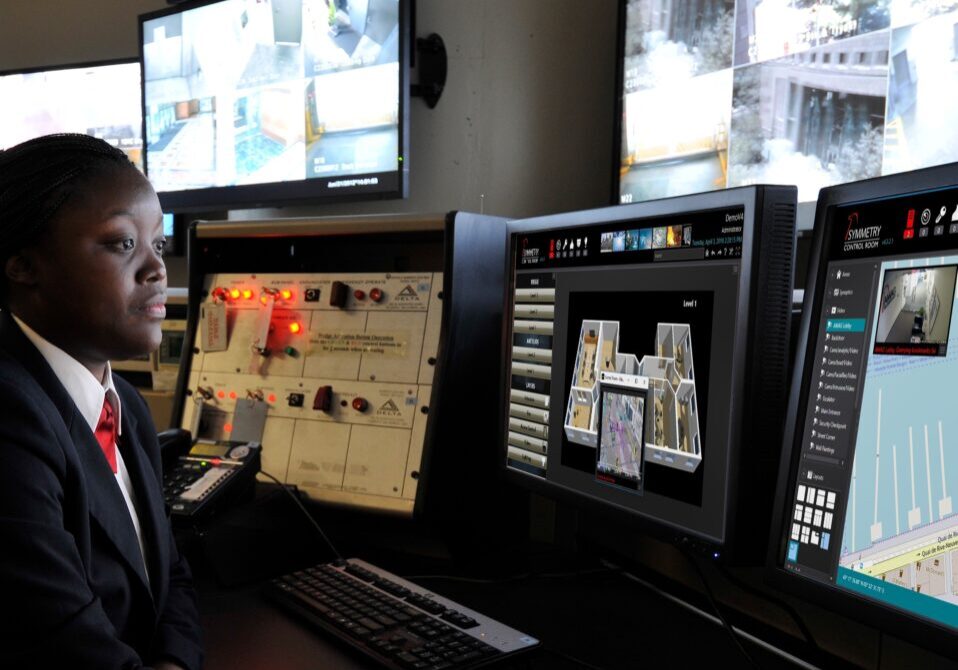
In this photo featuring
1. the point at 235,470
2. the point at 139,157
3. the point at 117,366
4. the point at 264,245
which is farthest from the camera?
the point at 139,157

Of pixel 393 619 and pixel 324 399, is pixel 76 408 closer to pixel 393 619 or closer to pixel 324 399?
pixel 393 619

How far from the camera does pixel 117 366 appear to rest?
1747 millimetres

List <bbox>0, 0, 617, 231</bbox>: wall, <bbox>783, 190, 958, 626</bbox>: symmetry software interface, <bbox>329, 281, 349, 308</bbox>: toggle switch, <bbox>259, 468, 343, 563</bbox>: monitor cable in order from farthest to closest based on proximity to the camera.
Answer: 1. <bbox>0, 0, 617, 231</bbox>: wall
2. <bbox>329, 281, 349, 308</bbox>: toggle switch
3. <bbox>259, 468, 343, 563</bbox>: monitor cable
4. <bbox>783, 190, 958, 626</bbox>: symmetry software interface

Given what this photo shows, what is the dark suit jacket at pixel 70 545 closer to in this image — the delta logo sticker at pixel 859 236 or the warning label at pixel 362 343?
the warning label at pixel 362 343

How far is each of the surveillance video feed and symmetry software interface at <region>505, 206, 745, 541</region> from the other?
842 mm

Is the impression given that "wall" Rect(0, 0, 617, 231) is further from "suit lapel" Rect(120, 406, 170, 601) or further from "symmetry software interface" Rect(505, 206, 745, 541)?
"suit lapel" Rect(120, 406, 170, 601)

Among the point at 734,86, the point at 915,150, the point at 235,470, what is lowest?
the point at 235,470

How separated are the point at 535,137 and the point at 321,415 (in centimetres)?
82

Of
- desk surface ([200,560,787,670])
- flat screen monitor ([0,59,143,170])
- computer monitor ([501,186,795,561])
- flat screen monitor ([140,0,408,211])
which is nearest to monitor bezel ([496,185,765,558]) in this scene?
computer monitor ([501,186,795,561])

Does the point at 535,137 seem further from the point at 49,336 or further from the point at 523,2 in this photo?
the point at 49,336

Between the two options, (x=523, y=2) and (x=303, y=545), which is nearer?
(x=303, y=545)

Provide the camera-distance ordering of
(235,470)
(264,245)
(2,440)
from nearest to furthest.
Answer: (2,440), (235,470), (264,245)

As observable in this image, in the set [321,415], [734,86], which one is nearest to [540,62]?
[734,86]

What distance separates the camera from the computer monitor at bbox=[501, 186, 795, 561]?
2.73 ft
